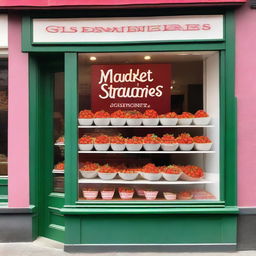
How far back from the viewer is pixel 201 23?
18.8 feet

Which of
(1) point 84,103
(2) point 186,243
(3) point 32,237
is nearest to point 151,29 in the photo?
(1) point 84,103

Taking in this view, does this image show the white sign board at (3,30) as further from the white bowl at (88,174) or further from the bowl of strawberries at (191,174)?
the bowl of strawberries at (191,174)

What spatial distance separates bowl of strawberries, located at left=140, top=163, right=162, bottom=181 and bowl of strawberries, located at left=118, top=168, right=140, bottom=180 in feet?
0.35

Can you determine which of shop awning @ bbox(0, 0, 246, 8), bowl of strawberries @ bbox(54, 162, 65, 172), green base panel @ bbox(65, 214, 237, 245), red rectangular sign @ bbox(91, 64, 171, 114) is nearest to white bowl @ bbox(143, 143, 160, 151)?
red rectangular sign @ bbox(91, 64, 171, 114)

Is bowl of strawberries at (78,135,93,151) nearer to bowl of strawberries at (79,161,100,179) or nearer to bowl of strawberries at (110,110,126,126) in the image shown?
bowl of strawberries at (79,161,100,179)

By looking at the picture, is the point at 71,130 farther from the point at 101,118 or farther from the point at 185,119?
the point at 185,119

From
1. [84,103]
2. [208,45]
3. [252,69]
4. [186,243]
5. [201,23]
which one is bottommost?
[186,243]

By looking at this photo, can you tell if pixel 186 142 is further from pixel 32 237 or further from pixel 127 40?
pixel 32 237

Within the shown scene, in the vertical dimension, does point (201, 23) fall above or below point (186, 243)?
above

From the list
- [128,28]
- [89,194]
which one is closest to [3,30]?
[128,28]

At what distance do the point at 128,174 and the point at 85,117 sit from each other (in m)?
1.24

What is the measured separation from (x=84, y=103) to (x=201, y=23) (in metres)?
2.40

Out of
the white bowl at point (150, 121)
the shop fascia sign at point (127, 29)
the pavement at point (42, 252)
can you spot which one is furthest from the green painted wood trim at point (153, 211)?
the shop fascia sign at point (127, 29)

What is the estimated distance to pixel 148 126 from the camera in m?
6.04
